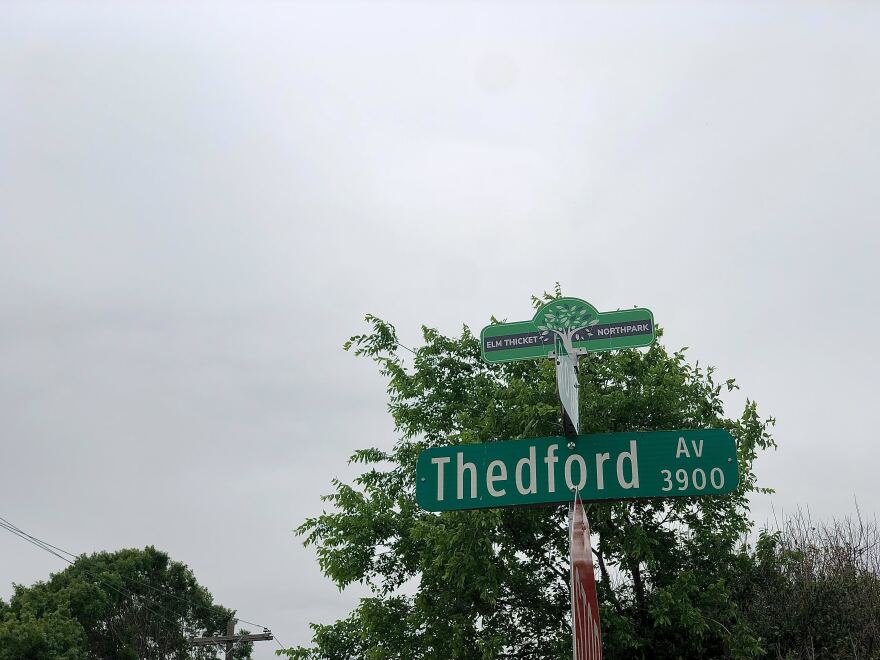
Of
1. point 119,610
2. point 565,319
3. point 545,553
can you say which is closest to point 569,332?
point 565,319

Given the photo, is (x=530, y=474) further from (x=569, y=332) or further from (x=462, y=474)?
(x=569, y=332)

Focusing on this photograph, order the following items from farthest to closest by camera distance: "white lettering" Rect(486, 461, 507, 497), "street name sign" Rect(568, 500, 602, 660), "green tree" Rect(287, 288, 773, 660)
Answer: "green tree" Rect(287, 288, 773, 660) < "white lettering" Rect(486, 461, 507, 497) < "street name sign" Rect(568, 500, 602, 660)

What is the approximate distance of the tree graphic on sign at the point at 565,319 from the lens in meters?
3.59

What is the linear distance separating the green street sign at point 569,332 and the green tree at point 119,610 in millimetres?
31517

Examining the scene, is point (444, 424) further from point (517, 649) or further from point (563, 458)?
point (563, 458)

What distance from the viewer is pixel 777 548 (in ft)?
46.4

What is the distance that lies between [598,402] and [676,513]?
2389 millimetres

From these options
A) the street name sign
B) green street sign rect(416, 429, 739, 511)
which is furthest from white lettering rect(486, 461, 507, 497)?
the street name sign

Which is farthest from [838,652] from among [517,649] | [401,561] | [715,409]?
[401,561]

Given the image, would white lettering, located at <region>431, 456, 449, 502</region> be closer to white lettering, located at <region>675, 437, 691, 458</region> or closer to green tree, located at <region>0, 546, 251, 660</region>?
white lettering, located at <region>675, 437, 691, 458</region>

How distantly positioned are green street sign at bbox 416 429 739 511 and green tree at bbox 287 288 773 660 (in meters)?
6.77

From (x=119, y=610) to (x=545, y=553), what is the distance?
1352 inches

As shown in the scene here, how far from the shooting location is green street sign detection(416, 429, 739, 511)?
3426 millimetres

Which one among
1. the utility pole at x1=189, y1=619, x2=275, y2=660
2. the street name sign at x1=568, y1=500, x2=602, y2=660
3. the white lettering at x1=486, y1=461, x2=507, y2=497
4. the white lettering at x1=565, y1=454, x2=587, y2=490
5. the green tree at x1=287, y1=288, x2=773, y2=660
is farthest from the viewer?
the utility pole at x1=189, y1=619, x2=275, y2=660
